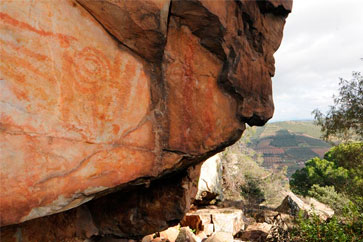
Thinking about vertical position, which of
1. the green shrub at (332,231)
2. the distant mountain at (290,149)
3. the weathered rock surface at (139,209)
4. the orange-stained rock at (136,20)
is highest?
the orange-stained rock at (136,20)

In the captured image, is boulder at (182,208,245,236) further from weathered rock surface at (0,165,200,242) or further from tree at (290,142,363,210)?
tree at (290,142,363,210)

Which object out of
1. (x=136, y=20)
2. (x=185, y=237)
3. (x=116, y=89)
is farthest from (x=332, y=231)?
(x=136, y=20)

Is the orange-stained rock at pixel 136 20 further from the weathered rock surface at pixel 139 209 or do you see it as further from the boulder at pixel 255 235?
the boulder at pixel 255 235

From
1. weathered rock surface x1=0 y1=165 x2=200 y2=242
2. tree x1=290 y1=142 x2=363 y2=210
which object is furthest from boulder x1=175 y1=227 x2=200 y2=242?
tree x1=290 y1=142 x2=363 y2=210

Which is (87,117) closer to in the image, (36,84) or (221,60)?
(36,84)

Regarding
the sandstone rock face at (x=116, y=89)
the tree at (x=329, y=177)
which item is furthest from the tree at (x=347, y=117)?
the sandstone rock face at (x=116, y=89)

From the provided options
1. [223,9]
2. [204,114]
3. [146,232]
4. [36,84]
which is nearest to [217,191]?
[146,232]

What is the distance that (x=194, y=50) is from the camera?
277cm

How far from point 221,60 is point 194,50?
1.34 feet

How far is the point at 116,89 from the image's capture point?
7.66 feet

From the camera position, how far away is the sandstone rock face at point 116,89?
5.81 ft

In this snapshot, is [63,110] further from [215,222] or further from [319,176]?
[319,176]

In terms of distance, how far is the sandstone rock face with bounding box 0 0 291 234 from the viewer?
5.81 feet

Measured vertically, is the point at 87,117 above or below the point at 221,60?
below
